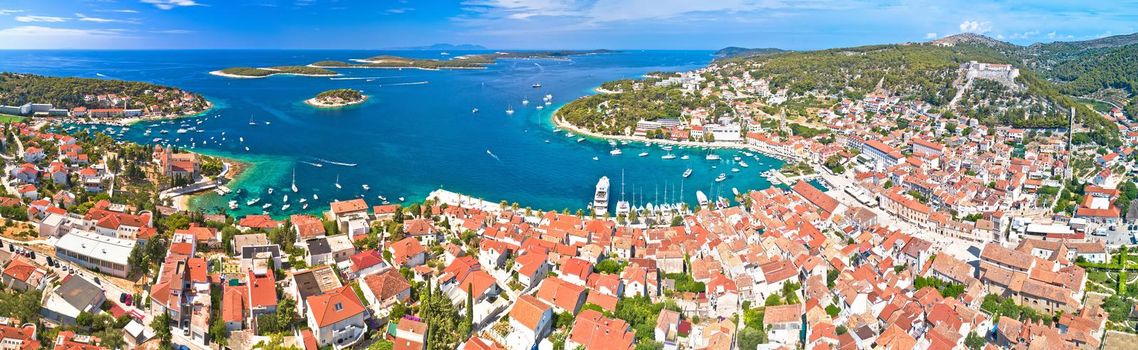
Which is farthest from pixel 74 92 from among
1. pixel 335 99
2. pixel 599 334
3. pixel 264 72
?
pixel 599 334

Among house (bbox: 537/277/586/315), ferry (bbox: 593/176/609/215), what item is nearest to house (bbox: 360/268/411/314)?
house (bbox: 537/277/586/315)

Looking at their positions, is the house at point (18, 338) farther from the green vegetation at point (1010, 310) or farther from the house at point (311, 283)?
the green vegetation at point (1010, 310)

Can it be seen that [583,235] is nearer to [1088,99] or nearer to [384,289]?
[384,289]

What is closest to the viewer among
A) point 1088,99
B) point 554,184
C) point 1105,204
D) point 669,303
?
point 669,303

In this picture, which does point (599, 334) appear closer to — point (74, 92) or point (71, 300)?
point (71, 300)

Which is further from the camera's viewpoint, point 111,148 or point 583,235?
point 111,148

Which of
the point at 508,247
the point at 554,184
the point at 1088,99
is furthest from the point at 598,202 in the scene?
the point at 1088,99
